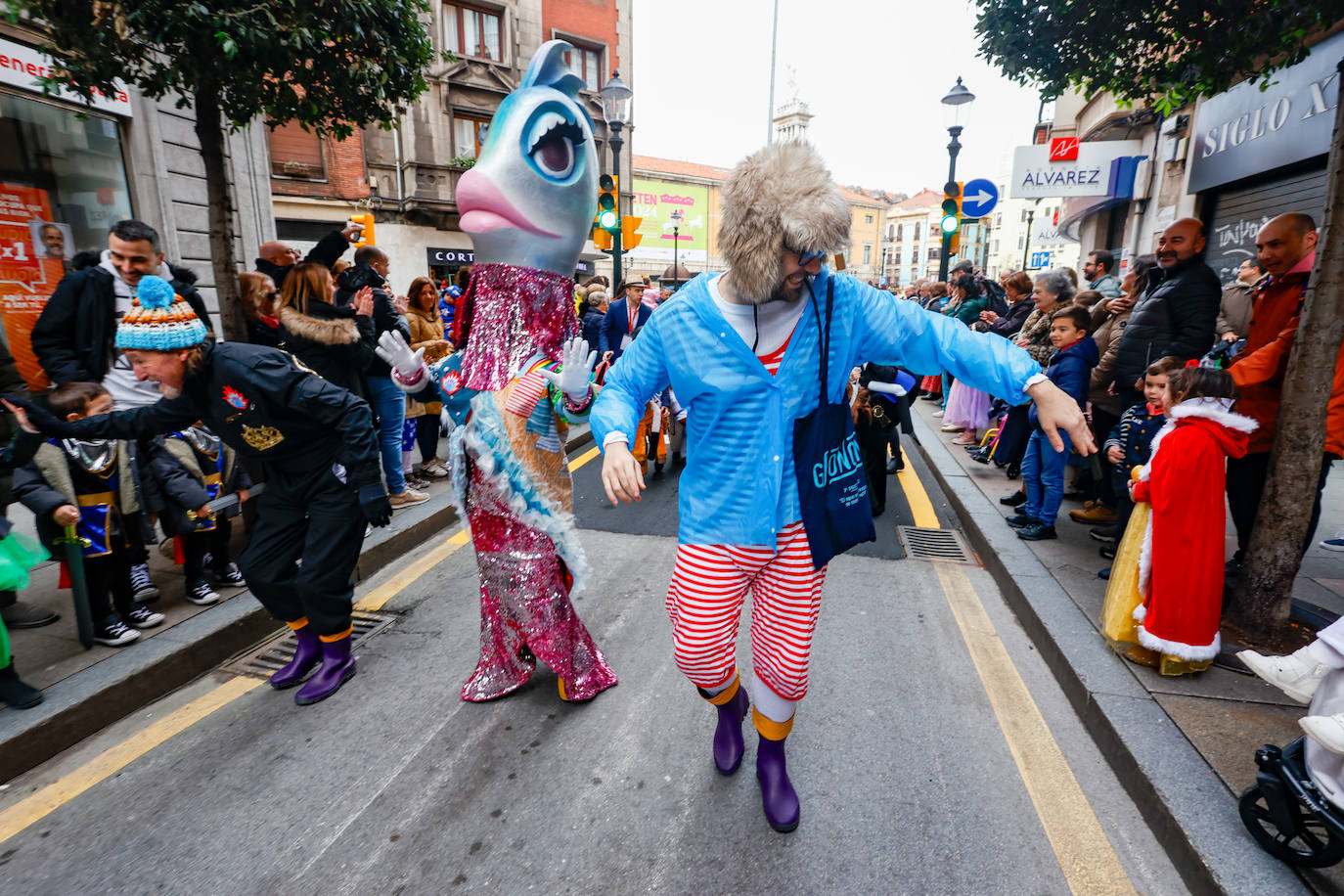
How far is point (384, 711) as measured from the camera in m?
3.02

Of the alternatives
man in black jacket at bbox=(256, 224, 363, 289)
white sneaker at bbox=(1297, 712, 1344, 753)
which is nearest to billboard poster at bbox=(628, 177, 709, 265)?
man in black jacket at bbox=(256, 224, 363, 289)

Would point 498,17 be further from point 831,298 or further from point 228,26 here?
point 831,298

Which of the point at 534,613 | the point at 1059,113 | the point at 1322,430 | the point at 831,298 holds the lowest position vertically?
the point at 534,613

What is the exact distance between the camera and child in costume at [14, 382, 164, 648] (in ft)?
10.3

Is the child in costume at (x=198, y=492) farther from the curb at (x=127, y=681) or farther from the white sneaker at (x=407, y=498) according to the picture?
the white sneaker at (x=407, y=498)

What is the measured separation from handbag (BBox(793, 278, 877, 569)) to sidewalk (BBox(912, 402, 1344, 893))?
1348 mm

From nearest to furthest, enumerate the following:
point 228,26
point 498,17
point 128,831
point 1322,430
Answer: point 128,831
point 1322,430
point 228,26
point 498,17

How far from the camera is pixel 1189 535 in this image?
2.94 m

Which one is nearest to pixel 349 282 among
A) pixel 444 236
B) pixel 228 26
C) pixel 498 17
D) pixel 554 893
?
pixel 228 26

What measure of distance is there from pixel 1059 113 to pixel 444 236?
18008mm

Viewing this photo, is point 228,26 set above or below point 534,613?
above

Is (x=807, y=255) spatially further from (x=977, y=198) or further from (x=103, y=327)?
(x=977, y=198)

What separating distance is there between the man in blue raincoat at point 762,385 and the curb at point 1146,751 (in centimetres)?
116

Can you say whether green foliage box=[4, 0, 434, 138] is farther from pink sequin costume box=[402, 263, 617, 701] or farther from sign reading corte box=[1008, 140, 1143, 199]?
sign reading corte box=[1008, 140, 1143, 199]
